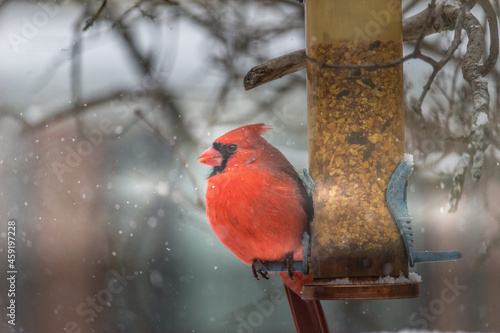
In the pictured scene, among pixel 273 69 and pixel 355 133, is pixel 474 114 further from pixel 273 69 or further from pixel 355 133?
pixel 273 69

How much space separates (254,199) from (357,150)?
1.05 feet

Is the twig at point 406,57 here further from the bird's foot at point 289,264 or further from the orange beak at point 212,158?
the bird's foot at point 289,264

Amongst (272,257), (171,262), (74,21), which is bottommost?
(171,262)

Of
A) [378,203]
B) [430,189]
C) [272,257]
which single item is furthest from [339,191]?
[430,189]

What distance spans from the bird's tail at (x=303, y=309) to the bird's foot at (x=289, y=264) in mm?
100

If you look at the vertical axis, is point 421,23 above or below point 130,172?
above

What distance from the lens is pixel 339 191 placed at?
1591 mm

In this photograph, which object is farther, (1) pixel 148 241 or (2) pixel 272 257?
(1) pixel 148 241

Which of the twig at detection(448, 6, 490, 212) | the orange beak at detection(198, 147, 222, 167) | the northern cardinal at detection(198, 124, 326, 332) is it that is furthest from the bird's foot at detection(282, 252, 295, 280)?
the twig at detection(448, 6, 490, 212)

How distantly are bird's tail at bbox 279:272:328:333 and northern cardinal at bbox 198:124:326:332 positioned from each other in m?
0.01

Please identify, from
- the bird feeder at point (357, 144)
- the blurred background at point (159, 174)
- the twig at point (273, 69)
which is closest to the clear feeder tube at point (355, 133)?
the bird feeder at point (357, 144)

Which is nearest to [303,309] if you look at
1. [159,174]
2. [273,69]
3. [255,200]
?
[255,200]

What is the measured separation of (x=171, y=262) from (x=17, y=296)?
34.9 inches

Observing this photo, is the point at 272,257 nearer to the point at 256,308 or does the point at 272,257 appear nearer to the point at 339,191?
the point at 339,191
